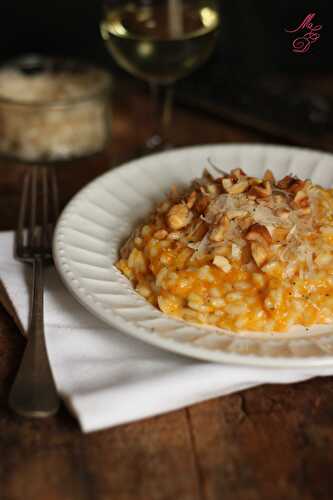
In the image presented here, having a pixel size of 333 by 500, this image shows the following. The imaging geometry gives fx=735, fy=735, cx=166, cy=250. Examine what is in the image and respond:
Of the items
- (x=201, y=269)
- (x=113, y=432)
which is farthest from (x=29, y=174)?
(x=113, y=432)

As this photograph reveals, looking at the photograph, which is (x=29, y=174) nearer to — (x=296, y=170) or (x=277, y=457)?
(x=296, y=170)

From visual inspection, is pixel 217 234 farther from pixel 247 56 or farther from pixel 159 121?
pixel 247 56

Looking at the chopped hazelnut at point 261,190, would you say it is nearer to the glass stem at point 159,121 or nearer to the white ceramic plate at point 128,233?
the white ceramic plate at point 128,233

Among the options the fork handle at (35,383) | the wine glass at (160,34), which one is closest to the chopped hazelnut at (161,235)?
the fork handle at (35,383)

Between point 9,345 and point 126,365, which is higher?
point 126,365

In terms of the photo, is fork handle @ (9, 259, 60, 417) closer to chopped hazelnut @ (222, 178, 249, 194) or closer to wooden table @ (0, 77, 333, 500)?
wooden table @ (0, 77, 333, 500)

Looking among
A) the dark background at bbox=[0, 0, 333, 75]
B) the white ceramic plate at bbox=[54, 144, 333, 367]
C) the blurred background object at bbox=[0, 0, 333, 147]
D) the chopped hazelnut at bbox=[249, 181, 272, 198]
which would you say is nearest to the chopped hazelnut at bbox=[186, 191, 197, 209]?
the chopped hazelnut at bbox=[249, 181, 272, 198]
